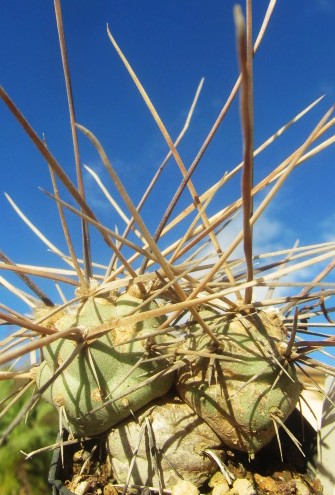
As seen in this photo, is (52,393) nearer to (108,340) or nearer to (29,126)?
(108,340)

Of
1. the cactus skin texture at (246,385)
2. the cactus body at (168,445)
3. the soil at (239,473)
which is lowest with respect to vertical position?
the soil at (239,473)

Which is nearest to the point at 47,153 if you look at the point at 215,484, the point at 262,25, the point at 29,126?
the point at 29,126

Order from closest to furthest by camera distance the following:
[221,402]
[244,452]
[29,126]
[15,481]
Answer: [29,126] < [221,402] < [244,452] < [15,481]

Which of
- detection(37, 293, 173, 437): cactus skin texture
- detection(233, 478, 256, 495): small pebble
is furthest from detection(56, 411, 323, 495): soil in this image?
detection(37, 293, 173, 437): cactus skin texture

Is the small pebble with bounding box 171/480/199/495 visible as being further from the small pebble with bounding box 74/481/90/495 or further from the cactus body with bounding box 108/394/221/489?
the small pebble with bounding box 74/481/90/495

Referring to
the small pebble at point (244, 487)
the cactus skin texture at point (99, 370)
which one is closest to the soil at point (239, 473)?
the small pebble at point (244, 487)

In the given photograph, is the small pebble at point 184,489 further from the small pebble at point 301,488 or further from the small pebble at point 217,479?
the small pebble at point 301,488
